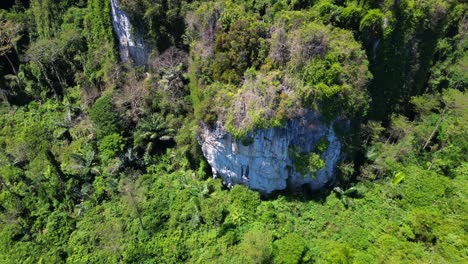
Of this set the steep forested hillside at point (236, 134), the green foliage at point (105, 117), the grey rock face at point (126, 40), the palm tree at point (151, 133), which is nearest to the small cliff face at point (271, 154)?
the steep forested hillside at point (236, 134)

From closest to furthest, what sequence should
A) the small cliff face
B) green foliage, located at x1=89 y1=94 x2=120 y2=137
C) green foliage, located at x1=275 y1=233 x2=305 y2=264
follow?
green foliage, located at x1=275 y1=233 x2=305 y2=264 → the small cliff face → green foliage, located at x1=89 y1=94 x2=120 y2=137

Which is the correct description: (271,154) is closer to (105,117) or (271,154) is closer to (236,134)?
(236,134)

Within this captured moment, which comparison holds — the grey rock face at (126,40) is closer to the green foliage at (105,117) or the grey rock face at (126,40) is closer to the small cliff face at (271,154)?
the green foliage at (105,117)

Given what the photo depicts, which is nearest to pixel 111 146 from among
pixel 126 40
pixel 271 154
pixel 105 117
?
pixel 105 117

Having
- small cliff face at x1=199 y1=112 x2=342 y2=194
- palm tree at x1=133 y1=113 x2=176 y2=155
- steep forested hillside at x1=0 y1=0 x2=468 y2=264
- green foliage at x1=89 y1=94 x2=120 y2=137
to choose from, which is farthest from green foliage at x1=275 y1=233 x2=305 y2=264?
green foliage at x1=89 y1=94 x2=120 y2=137

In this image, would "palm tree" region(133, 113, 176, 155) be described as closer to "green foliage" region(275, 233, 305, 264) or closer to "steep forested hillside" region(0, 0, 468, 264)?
"steep forested hillside" region(0, 0, 468, 264)

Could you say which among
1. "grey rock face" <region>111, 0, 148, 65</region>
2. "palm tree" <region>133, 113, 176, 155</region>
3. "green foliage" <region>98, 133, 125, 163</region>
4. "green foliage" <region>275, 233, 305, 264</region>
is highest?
"grey rock face" <region>111, 0, 148, 65</region>
